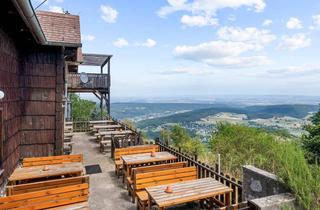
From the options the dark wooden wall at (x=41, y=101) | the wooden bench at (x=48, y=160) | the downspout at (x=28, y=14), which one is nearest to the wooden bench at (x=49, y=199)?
the wooden bench at (x=48, y=160)

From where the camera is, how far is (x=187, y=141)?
17.8 m

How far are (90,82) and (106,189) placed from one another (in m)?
13.3

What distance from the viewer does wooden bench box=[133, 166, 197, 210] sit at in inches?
215

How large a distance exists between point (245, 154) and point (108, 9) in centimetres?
1156

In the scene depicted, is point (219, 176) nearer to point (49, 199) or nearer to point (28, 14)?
point (49, 199)

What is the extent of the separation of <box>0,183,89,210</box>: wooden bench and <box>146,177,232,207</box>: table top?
4.07ft

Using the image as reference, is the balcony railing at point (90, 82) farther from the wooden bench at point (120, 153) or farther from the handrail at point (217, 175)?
the handrail at point (217, 175)

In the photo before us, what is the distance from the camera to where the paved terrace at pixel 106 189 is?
19.0 feet

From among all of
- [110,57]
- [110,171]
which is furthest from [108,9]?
[110,171]

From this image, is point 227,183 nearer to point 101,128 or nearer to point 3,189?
point 3,189

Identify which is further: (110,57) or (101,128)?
(110,57)

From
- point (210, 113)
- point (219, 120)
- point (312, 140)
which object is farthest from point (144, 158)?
point (210, 113)

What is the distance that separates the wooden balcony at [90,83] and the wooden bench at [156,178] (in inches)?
567

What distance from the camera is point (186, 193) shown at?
462 cm
